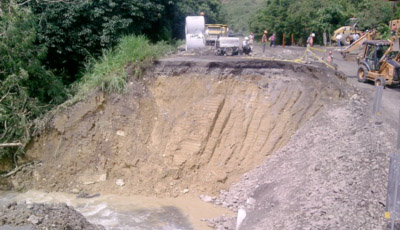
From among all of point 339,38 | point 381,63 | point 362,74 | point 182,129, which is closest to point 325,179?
point 182,129

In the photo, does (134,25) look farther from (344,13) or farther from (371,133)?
(344,13)

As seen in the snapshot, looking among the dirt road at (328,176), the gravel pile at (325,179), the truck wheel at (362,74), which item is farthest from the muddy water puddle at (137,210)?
the truck wheel at (362,74)

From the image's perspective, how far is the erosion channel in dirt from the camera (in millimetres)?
12391

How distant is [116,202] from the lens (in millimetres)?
11820

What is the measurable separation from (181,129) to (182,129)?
3 centimetres

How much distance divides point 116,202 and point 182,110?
Answer: 11.7 feet

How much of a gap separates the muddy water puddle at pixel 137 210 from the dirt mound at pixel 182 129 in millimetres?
396

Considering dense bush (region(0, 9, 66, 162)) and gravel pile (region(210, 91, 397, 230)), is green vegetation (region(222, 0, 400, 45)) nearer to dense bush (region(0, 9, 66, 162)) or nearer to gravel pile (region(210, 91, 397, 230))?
gravel pile (region(210, 91, 397, 230))

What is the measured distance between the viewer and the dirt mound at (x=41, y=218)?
25.2 feet

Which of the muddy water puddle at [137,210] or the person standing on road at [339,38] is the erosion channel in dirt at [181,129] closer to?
the muddy water puddle at [137,210]

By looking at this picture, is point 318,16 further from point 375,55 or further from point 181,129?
point 181,129

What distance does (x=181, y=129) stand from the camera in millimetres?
12812

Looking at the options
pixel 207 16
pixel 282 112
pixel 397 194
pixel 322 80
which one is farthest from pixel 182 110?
pixel 207 16

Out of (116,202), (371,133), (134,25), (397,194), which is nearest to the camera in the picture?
(397,194)
